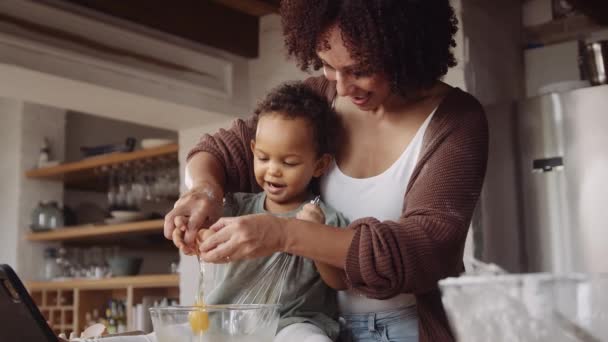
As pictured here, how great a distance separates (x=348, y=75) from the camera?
3.61 feet

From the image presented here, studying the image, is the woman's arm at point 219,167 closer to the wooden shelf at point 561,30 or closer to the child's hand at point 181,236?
the child's hand at point 181,236

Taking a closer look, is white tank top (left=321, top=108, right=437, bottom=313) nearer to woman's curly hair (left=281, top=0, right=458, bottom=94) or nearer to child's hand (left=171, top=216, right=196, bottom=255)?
woman's curly hair (left=281, top=0, right=458, bottom=94)

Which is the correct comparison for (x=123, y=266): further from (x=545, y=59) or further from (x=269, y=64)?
(x=545, y=59)

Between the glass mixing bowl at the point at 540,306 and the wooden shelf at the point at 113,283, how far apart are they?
3.29 meters

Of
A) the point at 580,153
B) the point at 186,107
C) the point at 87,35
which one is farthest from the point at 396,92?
the point at 186,107

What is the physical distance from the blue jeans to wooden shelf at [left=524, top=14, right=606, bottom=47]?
2.54 m

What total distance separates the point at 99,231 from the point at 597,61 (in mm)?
2980

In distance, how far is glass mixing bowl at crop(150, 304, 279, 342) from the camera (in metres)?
0.82

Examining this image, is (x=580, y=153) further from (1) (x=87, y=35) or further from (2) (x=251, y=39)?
(1) (x=87, y=35)

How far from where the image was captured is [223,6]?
127 inches

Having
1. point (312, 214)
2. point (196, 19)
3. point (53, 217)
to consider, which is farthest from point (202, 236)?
point (53, 217)

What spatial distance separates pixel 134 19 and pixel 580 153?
179 centimetres

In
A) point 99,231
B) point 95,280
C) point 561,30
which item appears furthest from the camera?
point 99,231

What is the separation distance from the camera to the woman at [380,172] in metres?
0.92
